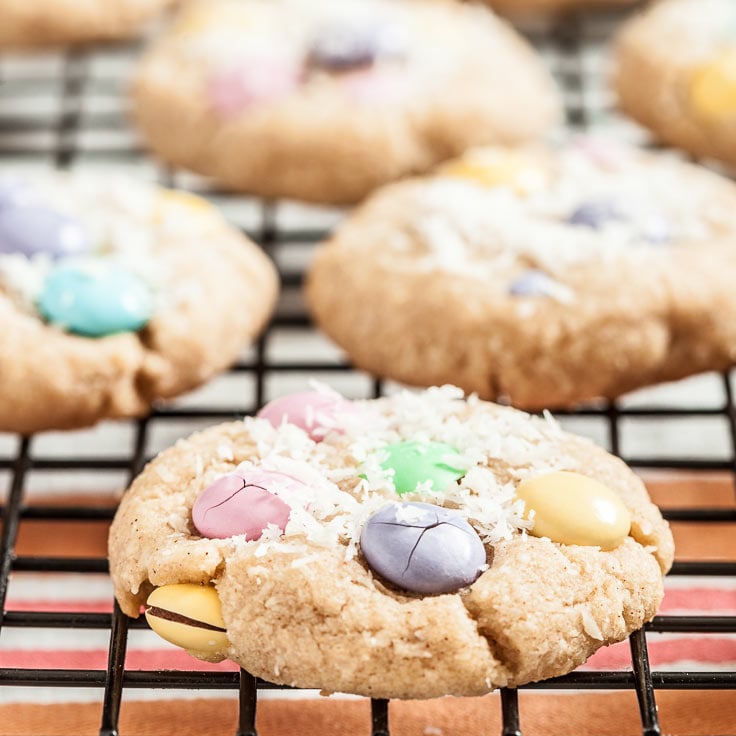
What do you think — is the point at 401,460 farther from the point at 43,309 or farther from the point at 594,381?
the point at 43,309

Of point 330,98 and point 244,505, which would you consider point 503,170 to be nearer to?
point 330,98

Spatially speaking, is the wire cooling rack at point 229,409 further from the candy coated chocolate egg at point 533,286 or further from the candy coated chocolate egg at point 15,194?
the candy coated chocolate egg at point 15,194

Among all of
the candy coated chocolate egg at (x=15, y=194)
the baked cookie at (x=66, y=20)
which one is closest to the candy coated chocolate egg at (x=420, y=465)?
the candy coated chocolate egg at (x=15, y=194)

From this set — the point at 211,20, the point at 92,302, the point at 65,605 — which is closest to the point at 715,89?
the point at 211,20

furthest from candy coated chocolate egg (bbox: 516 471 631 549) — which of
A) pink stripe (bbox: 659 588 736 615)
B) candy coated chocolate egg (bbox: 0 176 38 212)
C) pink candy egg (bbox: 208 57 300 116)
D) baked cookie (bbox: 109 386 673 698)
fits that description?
pink candy egg (bbox: 208 57 300 116)

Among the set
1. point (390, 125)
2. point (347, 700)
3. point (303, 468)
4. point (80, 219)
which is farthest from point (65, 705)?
point (390, 125)
